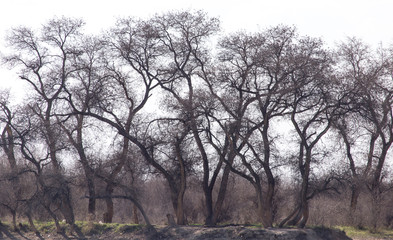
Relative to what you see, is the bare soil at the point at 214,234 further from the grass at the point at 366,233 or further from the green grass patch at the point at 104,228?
the grass at the point at 366,233

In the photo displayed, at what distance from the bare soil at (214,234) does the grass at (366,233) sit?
3.71m

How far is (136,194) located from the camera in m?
24.1

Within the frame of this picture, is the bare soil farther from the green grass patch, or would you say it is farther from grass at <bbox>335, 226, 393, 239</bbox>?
grass at <bbox>335, 226, 393, 239</bbox>

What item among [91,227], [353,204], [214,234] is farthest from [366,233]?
[91,227]

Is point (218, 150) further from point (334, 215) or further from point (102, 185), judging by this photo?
point (334, 215)

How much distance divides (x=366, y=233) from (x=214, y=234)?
35.6 feet

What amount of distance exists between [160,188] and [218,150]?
18388 mm

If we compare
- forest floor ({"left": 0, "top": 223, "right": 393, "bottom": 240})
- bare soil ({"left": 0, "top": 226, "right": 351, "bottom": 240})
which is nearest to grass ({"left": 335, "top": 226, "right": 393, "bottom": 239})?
forest floor ({"left": 0, "top": 223, "right": 393, "bottom": 240})

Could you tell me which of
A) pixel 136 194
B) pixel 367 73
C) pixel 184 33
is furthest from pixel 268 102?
Result: pixel 367 73

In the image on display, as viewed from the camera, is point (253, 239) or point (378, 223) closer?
point (253, 239)

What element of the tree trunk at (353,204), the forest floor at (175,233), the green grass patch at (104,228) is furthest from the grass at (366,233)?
the green grass patch at (104,228)

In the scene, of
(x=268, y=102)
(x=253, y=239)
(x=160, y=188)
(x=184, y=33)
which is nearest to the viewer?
(x=253, y=239)

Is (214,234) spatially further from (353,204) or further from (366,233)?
(353,204)

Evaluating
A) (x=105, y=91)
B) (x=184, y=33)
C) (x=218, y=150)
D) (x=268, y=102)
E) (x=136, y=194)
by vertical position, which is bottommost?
(x=136, y=194)
